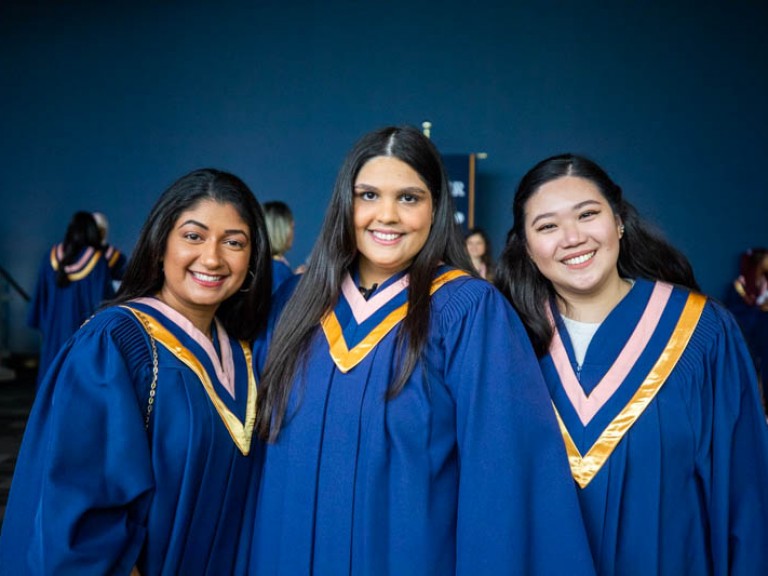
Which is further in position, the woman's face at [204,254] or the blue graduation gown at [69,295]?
the blue graduation gown at [69,295]

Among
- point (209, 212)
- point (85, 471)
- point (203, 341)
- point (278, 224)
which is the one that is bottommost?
point (85, 471)

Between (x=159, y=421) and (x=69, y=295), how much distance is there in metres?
4.77

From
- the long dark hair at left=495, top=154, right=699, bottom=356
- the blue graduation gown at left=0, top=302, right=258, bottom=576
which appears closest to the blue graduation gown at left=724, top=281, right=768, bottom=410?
the long dark hair at left=495, top=154, right=699, bottom=356

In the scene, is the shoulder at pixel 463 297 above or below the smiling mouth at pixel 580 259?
below

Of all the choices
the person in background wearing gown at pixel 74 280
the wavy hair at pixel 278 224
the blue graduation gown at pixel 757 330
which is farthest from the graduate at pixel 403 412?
the blue graduation gown at pixel 757 330

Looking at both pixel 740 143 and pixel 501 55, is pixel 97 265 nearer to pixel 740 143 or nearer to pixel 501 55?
pixel 501 55

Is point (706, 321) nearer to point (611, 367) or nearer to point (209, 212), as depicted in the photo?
point (611, 367)

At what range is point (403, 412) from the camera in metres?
1.42

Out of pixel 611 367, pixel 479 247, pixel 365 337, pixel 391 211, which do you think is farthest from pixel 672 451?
pixel 479 247

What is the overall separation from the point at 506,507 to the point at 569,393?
0.36 metres

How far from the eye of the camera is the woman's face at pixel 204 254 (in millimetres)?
1611

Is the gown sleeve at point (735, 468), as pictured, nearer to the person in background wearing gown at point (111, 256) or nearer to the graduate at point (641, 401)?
the graduate at point (641, 401)

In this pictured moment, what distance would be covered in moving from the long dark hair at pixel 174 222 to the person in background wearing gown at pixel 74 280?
13.7 ft

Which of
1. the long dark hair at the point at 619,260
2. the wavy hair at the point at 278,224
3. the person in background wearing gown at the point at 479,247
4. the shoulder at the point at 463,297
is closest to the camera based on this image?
the shoulder at the point at 463,297
